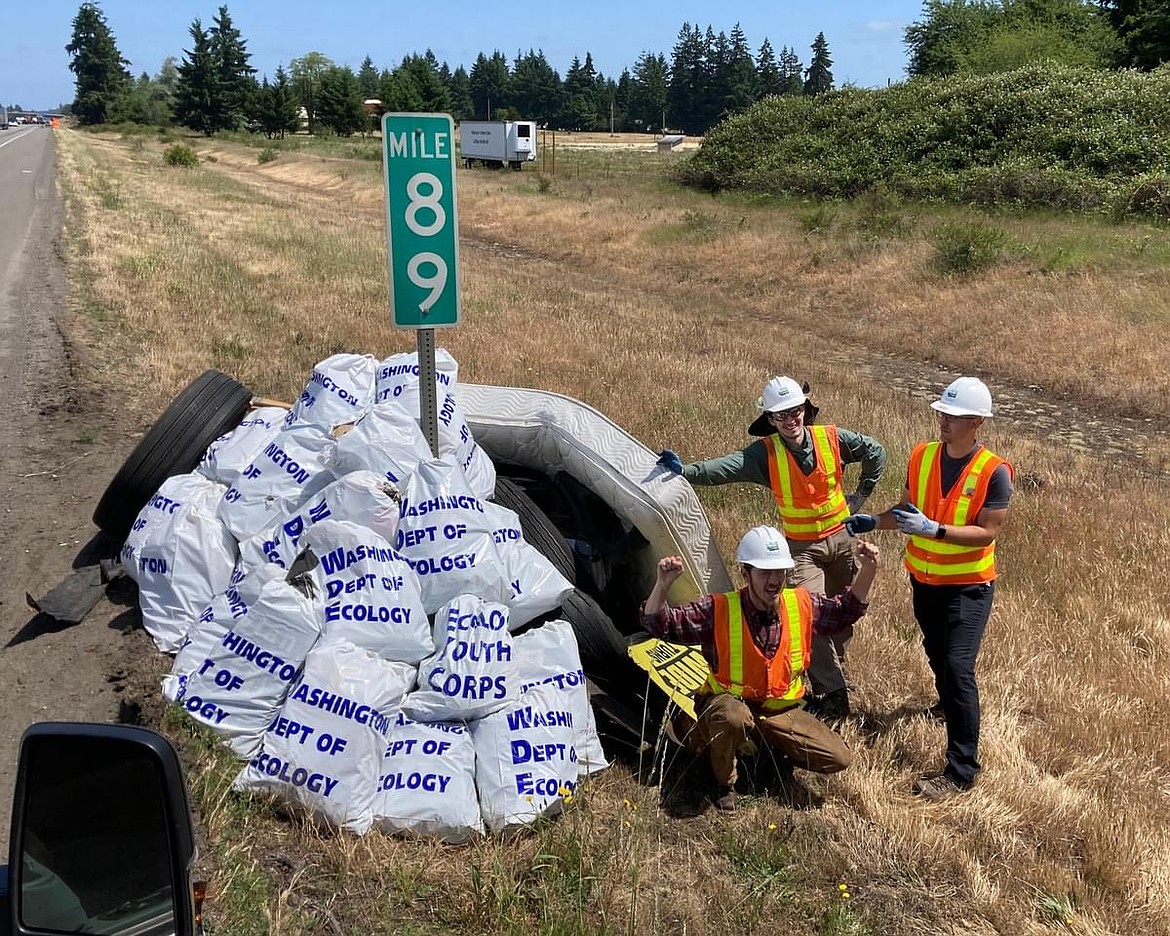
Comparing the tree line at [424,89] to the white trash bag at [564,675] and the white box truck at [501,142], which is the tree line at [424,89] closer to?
the white box truck at [501,142]

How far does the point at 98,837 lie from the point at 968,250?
1725cm

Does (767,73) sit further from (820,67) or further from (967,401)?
(967,401)

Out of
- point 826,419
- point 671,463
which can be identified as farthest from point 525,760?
point 826,419

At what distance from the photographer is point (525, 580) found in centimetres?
433

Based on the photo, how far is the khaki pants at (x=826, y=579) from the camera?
15.0 feet

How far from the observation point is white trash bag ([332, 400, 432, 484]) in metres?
4.77

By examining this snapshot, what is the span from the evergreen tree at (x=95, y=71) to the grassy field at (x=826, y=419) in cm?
10348

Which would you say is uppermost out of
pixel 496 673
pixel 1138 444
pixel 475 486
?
pixel 475 486

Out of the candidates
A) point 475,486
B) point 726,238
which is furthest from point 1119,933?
point 726,238

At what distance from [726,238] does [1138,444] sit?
13.6m

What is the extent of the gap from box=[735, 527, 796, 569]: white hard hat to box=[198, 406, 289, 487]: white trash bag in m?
2.78

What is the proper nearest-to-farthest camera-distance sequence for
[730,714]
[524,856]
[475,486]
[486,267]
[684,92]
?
1. [524,856]
2. [730,714]
3. [475,486]
4. [486,267]
5. [684,92]

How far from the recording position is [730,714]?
3836 mm

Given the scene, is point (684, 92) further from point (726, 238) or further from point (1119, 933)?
point (1119, 933)
